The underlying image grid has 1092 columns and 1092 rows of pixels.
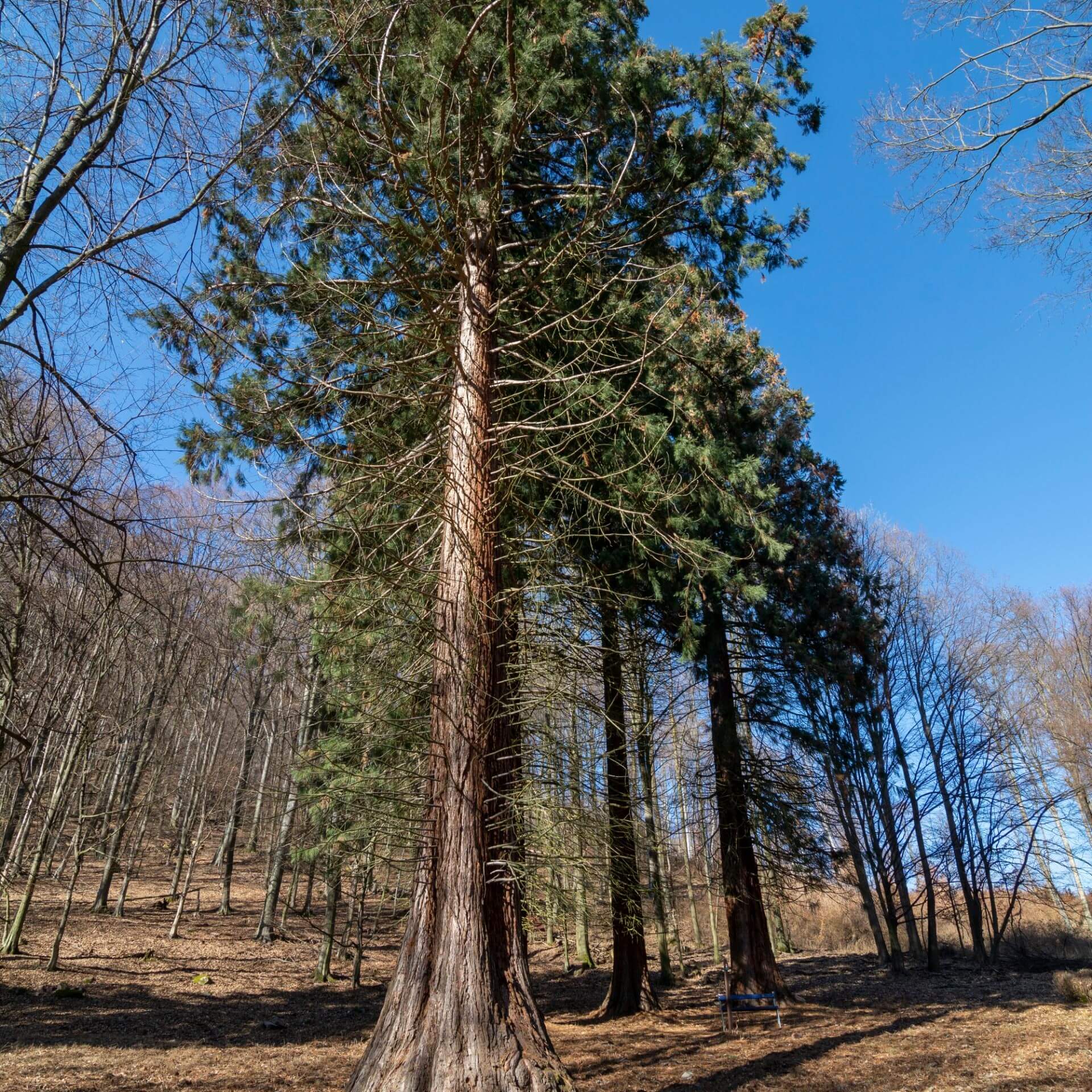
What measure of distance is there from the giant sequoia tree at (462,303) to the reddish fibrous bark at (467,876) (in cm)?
1

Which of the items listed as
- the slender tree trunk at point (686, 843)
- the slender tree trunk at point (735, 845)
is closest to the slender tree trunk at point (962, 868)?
the slender tree trunk at point (686, 843)

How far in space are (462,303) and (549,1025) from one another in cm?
846

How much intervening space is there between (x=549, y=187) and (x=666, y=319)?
2086 mm

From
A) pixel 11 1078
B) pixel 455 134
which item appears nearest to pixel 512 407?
pixel 455 134

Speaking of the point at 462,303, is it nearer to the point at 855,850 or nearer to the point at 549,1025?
the point at 549,1025

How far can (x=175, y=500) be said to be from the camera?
3.58 meters

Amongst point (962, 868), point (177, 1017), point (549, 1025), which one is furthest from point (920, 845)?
point (177, 1017)

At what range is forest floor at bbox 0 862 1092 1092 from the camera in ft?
19.2

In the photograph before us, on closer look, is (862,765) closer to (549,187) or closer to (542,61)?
(549,187)

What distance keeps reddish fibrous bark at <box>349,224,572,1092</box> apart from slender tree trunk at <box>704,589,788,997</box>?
18.7ft

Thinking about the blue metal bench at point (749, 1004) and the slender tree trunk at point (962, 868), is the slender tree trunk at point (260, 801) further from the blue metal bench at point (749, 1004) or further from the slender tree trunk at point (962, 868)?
the slender tree trunk at point (962, 868)

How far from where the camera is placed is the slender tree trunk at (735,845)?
372 inches

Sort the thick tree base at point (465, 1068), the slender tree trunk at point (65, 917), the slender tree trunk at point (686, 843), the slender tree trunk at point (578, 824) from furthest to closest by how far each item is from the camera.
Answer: the slender tree trunk at point (686, 843), the slender tree trunk at point (65, 917), the slender tree trunk at point (578, 824), the thick tree base at point (465, 1068)

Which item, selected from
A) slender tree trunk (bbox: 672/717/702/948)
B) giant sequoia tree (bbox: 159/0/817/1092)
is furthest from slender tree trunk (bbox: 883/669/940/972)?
giant sequoia tree (bbox: 159/0/817/1092)
